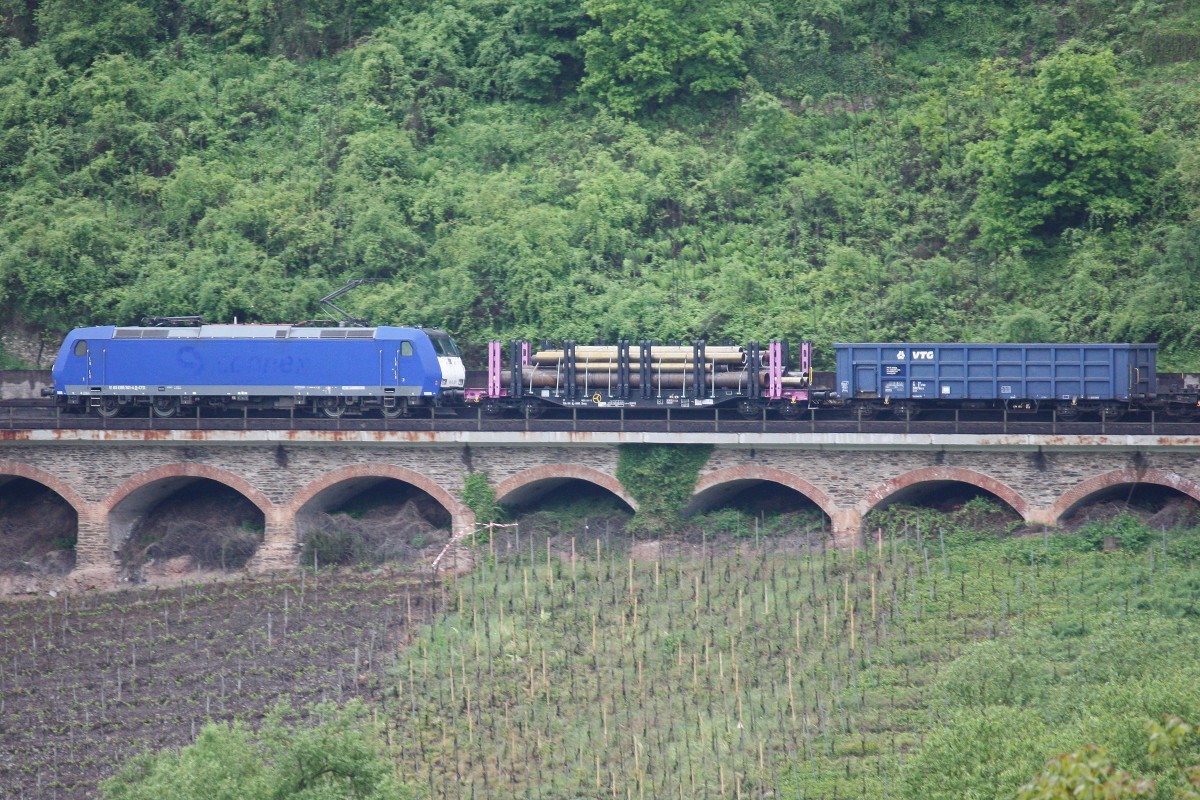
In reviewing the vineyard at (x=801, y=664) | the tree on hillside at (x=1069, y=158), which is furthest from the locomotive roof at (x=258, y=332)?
the tree on hillside at (x=1069, y=158)

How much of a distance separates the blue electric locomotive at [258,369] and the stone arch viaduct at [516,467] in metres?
1.89

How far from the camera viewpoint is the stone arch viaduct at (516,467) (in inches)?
1590

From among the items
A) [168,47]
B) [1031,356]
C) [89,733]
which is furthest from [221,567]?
[168,47]

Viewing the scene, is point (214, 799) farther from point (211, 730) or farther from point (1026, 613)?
point (1026, 613)

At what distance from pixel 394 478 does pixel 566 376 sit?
5.74 meters

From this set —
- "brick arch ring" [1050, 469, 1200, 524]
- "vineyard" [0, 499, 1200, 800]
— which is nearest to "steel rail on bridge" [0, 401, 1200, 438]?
"brick arch ring" [1050, 469, 1200, 524]

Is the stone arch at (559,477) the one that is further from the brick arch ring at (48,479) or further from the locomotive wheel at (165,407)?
the brick arch ring at (48,479)

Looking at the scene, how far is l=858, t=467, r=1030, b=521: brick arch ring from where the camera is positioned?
133 ft

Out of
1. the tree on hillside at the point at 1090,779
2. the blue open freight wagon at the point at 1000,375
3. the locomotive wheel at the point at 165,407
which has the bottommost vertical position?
the tree on hillside at the point at 1090,779

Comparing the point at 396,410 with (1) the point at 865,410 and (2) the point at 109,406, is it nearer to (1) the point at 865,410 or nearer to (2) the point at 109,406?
(2) the point at 109,406

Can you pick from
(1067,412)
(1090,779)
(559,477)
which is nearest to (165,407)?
(559,477)

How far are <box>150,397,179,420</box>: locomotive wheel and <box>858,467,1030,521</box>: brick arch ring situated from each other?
2044 cm

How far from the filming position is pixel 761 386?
43.7 metres

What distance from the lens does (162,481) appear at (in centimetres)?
4547
